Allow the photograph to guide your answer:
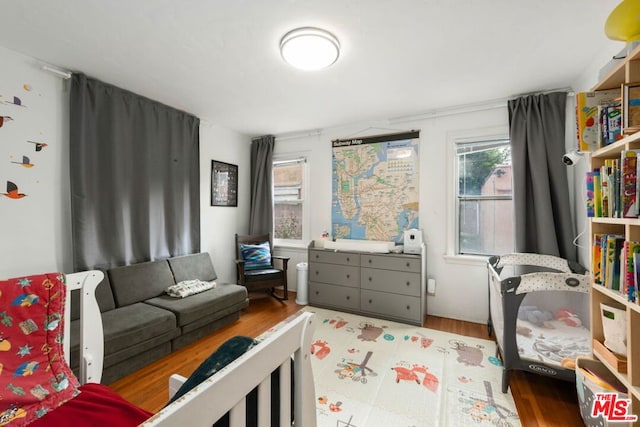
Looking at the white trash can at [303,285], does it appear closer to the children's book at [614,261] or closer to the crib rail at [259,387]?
the crib rail at [259,387]

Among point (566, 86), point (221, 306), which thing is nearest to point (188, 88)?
point (221, 306)

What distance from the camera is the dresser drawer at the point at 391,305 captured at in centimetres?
296

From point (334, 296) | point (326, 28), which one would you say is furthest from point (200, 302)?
point (326, 28)

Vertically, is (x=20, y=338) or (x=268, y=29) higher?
(x=268, y=29)

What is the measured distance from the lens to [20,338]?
1255mm

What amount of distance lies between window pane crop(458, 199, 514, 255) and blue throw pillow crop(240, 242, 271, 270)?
8.32 ft

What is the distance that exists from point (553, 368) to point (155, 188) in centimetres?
383

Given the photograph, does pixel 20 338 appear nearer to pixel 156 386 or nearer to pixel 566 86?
pixel 156 386

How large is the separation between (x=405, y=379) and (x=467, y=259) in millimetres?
1636

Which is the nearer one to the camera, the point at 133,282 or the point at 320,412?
the point at 320,412

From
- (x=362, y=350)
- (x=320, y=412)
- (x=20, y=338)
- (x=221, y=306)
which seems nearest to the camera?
→ (x=20, y=338)

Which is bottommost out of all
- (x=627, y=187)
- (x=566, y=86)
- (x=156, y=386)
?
(x=156, y=386)

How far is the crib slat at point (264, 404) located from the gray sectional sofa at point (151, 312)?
1.85 metres

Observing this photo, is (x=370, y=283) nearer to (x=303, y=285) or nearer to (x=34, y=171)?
(x=303, y=285)
